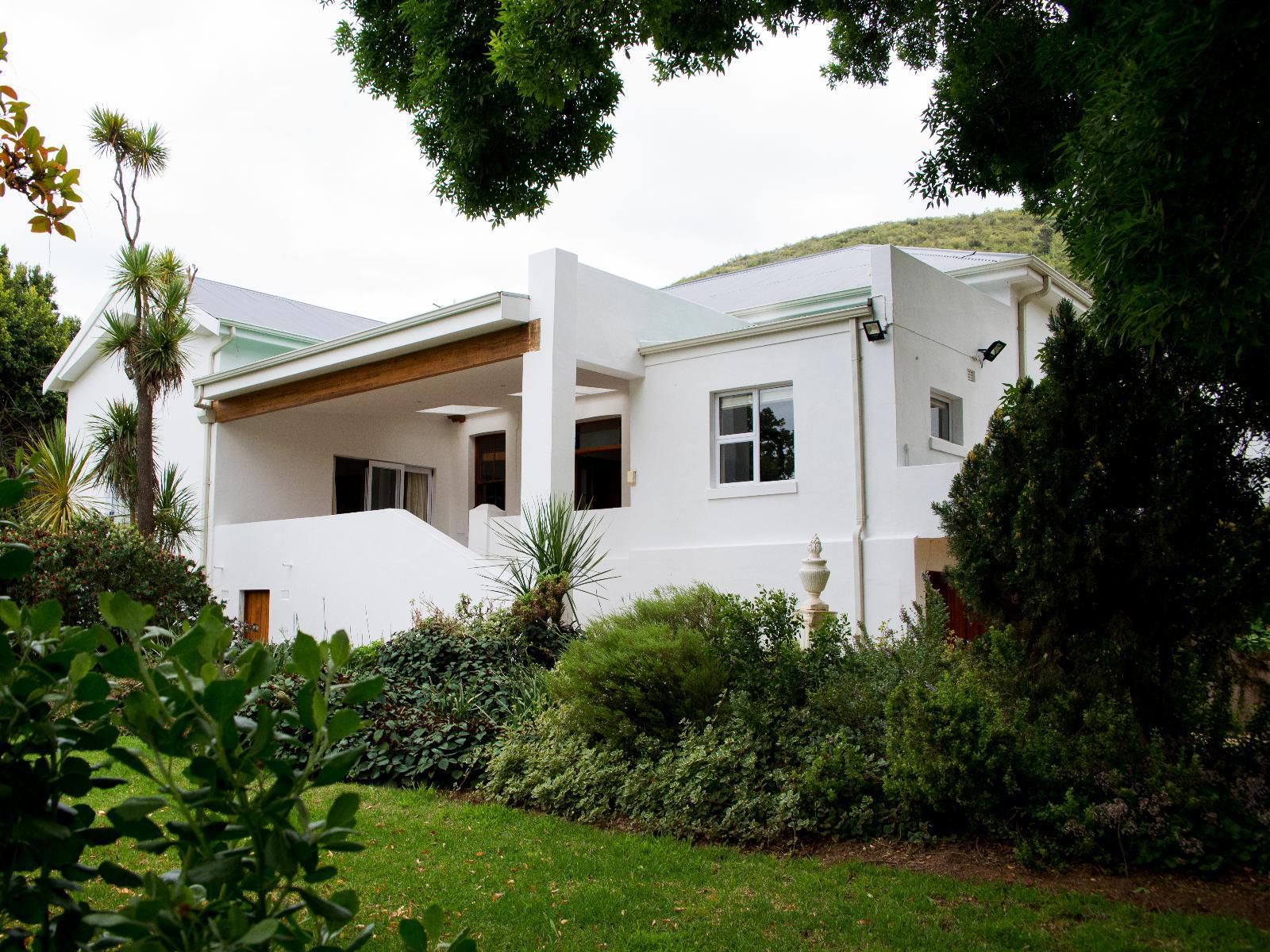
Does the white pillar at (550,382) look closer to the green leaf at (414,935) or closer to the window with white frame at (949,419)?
the window with white frame at (949,419)

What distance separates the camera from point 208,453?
56.5 feet

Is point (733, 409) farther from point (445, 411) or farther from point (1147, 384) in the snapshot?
point (445, 411)

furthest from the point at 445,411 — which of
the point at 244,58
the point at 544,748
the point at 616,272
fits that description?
the point at 544,748

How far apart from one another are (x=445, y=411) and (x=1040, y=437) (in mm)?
14760

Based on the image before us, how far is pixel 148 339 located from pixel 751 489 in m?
9.54

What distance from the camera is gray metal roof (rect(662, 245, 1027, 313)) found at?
16.7m

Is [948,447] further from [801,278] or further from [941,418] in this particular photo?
[801,278]

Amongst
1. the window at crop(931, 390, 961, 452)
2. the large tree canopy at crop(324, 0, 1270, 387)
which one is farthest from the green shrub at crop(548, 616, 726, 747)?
the window at crop(931, 390, 961, 452)

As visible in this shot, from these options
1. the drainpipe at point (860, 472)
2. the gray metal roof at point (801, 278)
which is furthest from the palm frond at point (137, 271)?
the drainpipe at point (860, 472)

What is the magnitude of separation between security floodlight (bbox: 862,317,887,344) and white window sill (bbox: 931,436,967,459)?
1541 millimetres

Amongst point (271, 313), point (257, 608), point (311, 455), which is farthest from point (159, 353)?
point (271, 313)

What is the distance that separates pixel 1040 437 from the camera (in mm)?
6551

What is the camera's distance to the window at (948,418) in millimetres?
13320

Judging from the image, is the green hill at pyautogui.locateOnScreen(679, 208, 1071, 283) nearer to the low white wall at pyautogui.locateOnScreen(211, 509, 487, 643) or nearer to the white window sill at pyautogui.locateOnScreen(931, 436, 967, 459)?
the white window sill at pyautogui.locateOnScreen(931, 436, 967, 459)
